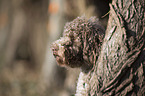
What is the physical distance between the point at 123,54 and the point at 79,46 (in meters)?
0.21

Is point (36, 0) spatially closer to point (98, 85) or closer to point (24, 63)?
point (24, 63)

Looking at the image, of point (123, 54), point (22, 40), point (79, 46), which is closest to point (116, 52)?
point (123, 54)

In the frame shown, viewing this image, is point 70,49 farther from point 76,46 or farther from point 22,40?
point 22,40

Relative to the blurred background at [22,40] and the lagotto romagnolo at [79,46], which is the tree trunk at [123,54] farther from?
the blurred background at [22,40]

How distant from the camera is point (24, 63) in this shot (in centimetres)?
1009

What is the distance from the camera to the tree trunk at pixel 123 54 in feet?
3.92

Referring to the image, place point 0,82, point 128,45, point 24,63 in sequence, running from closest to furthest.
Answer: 1. point 128,45
2. point 0,82
3. point 24,63

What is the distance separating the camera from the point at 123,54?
1.20 metres

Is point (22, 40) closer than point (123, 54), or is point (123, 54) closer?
point (123, 54)

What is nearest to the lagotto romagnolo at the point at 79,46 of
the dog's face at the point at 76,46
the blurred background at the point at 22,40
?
the dog's face at the point at 76,46

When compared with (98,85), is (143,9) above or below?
above

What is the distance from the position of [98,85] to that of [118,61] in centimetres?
15

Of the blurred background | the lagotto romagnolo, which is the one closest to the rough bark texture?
the lagotto romagnolo

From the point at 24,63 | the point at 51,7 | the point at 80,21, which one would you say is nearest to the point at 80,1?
the point at 80,21
